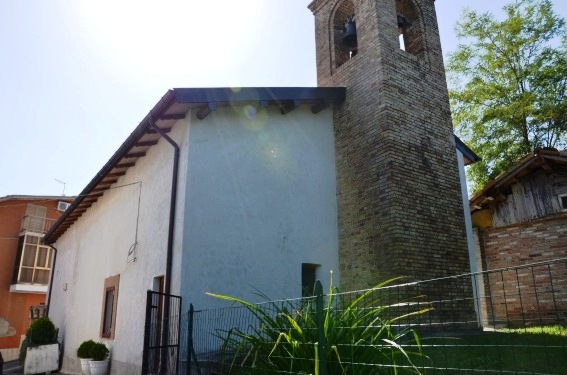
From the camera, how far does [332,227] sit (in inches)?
349

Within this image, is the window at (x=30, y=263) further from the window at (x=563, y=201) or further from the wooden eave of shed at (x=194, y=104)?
the window at (x=563, y=201)

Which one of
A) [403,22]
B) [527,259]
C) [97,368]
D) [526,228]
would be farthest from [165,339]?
[526,228]

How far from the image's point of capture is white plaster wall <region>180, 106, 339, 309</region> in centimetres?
722

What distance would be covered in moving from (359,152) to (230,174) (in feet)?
8.94

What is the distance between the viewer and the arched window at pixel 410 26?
394 inches

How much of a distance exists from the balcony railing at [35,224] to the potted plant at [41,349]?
1011 centimetres

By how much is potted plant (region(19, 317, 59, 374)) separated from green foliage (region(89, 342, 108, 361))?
4.07 meters

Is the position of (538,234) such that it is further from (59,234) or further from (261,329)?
(59,234)

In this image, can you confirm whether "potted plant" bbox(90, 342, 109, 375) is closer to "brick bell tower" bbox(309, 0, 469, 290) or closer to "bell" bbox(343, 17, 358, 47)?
"brick bell tower" bbox(309, 0, 469, 290)

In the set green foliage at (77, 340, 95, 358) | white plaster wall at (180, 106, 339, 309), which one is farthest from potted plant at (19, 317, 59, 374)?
white plaster wall at (180, 106, 339, 309)

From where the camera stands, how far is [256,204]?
26.1 feet

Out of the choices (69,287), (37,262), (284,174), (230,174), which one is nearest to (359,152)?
(284,174)

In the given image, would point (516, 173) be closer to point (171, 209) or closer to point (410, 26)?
point (410, 26)

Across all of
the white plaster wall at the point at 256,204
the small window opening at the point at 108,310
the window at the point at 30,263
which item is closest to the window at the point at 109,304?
the small window opening at the point at 108,310
